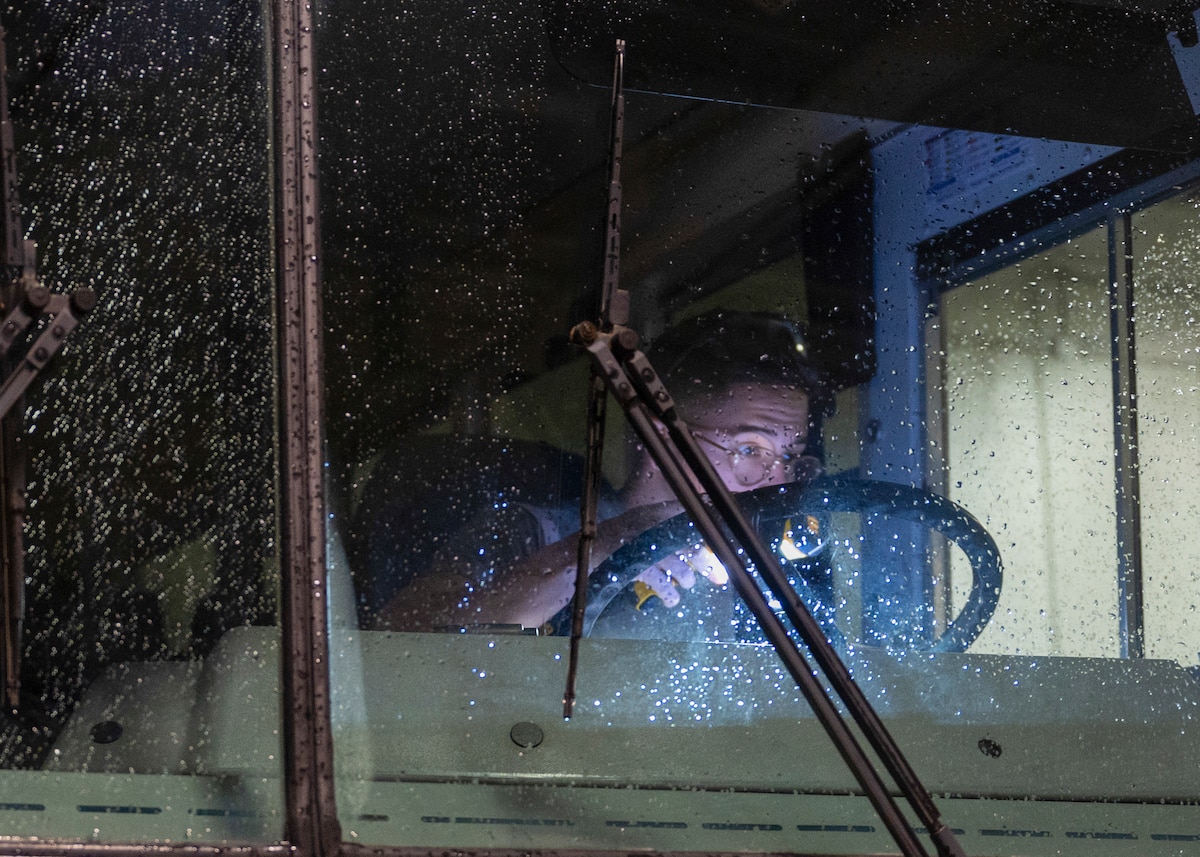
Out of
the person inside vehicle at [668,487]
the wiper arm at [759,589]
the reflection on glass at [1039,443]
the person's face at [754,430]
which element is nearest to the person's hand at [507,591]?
the person inside vehicle at [668,487]

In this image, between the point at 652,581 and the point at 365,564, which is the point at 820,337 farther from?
the point at 365,564

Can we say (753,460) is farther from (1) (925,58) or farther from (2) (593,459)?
(1) (925,58)

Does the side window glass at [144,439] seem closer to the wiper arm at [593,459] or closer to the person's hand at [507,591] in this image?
the person's hand at [507,591]

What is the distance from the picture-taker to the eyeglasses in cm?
182

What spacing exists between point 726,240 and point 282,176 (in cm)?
55

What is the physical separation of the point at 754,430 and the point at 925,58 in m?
0.58

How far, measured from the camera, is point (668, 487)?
1.75m

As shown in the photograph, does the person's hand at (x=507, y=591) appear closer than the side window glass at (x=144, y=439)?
No

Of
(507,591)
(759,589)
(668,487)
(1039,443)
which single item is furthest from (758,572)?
(1039,443)

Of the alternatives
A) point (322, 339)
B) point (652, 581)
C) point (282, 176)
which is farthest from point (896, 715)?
point (282, 176)

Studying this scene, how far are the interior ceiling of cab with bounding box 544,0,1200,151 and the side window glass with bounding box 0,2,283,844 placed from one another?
0.47m

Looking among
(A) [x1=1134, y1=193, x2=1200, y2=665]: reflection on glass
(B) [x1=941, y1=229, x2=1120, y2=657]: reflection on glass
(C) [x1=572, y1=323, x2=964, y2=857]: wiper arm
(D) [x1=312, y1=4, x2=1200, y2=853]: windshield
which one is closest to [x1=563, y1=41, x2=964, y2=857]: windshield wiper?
(C) [x1=572, y1=323, x2=964, y2=857]: wiper arm

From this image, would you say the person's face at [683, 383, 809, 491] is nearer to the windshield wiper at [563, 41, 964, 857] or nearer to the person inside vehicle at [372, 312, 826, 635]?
the person inside vehicle at [372, 312, 826, 635]

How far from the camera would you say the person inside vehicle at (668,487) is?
1.74 metres
